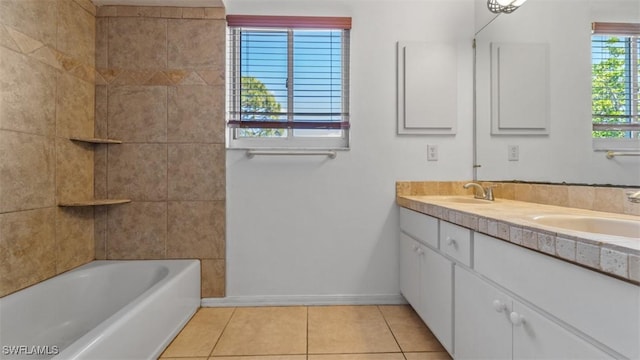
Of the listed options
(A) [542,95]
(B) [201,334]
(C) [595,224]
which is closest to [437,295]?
(C) [595,224]

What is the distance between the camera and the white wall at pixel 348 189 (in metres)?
2.08

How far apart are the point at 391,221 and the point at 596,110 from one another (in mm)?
1224

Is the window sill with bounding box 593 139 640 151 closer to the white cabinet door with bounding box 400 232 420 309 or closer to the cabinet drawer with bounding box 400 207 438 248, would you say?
the cabinet drawer with bounding box 400 207 438 248

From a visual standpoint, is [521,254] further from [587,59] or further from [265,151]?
[265,151]

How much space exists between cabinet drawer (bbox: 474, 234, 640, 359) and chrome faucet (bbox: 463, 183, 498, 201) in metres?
0.87

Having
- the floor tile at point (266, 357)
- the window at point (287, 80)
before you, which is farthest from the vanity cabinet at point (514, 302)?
the window at point (287, 80)

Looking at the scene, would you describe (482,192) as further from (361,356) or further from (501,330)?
(361,356)

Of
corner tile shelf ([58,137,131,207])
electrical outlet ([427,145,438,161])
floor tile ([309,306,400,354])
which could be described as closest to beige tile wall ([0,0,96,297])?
corner tile shelf ([58,137,131,207])

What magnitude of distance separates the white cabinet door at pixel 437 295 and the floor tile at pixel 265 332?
68cm

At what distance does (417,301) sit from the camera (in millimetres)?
1744

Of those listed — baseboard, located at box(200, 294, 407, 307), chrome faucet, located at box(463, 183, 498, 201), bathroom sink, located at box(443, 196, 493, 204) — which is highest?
chrome faucet, located at box(463, 183, 498, 201)

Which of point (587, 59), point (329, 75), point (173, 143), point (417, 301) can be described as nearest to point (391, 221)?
point (417, 301)

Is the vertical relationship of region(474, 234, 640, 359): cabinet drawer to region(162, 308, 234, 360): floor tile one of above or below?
above

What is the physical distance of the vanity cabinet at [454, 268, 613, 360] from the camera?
76cm
